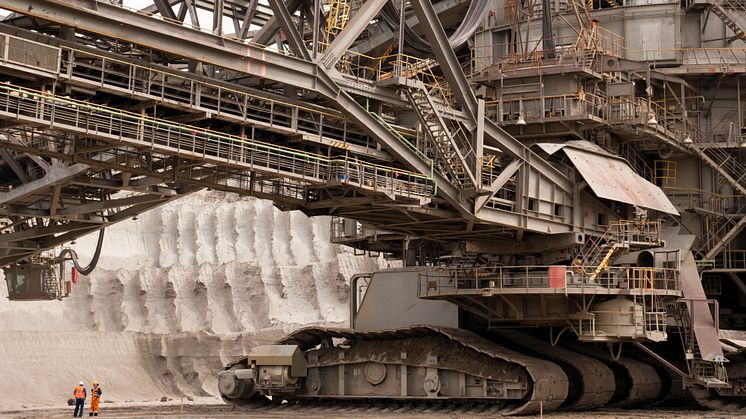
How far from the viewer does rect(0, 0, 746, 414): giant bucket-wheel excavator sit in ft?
76.2

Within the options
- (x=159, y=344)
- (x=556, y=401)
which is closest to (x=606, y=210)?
(x=556, y=401)

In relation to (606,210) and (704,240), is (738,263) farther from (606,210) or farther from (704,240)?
(606,210)

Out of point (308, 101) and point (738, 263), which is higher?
point (308, 101)

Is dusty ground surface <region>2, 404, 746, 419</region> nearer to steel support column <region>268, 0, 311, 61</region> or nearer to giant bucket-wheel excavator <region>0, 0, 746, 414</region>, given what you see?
giant bucket-wheel excavator <region>0, 0, 746, 414</region>

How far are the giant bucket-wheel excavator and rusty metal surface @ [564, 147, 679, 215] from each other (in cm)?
7

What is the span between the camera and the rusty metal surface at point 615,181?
99.5 ft

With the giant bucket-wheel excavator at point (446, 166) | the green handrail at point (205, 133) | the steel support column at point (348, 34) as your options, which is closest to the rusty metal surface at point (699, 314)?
the giant bucket-wheel excavator at point (446, 166)

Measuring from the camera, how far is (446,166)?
27.4 m

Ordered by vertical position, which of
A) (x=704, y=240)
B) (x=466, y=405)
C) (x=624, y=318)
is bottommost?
(x=466, y=405)

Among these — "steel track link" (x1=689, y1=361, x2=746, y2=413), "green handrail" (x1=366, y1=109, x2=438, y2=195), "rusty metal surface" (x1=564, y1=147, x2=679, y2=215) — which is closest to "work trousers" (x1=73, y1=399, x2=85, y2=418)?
"green handrail" (x1=366, y1=109, x2=438, y2=195)

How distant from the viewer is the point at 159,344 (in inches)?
2354

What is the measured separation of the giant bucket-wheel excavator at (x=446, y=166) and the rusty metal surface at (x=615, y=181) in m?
0.07

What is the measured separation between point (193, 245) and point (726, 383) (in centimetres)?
6419

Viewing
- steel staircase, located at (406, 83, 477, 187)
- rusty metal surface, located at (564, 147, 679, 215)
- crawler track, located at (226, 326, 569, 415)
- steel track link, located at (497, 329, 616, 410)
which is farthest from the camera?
steel track link, located at (497, 329, 616, 410)
